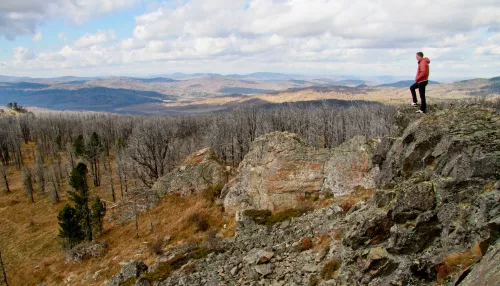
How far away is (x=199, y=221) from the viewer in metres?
32.8

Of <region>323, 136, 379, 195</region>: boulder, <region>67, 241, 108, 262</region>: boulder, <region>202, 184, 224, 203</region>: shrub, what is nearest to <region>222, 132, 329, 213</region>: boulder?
<region>323, 136, 379, 195</region>: boulder

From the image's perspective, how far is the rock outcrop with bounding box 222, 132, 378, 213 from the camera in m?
25.9

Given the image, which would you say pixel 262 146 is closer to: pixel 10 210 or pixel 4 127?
pixel 10 210

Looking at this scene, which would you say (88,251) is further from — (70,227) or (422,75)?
(422,75)

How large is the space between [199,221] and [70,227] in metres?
26.4

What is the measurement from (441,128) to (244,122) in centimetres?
9789

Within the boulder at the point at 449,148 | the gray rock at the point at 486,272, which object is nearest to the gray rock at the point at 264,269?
the boulder at the point at 449,148

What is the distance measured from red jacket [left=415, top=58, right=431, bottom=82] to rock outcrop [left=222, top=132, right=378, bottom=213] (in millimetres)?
9787

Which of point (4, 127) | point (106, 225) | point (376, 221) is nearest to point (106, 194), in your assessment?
point (106, 225)

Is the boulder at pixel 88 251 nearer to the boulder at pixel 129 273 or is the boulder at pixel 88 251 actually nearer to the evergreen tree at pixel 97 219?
the evergreen tree at pixel 97 219

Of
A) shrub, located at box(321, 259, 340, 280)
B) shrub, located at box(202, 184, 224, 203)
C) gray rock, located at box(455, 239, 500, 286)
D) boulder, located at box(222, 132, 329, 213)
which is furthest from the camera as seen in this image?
shrub, located at box(202, 184, 224, 203)

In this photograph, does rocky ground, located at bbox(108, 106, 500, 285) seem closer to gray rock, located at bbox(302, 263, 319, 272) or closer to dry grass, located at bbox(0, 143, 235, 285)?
gray rock, located at bbox(302, 263, 319, 272)

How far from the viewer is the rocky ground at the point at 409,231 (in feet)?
32.0

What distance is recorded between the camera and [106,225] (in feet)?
170
